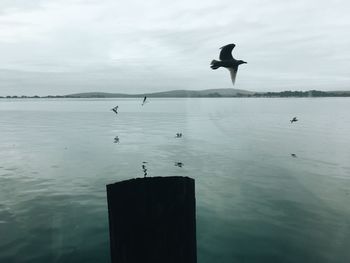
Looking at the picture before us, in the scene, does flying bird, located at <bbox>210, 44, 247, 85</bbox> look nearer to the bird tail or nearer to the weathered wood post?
the bird tail

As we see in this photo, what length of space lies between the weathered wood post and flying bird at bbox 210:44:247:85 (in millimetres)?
8625

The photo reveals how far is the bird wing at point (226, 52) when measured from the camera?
11893 millimetres

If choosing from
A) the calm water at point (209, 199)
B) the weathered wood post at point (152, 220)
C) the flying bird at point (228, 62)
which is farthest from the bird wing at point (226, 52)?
the weathered wood post at point (152, 220)

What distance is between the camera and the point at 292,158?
105 ft

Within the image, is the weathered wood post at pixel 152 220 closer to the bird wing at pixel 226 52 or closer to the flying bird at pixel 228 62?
the flying bird at pixel 228 62

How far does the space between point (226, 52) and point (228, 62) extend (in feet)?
1.44

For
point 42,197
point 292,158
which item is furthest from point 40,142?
point 292,158

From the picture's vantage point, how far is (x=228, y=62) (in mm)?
12602

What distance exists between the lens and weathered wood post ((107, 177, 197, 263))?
3.83 metres

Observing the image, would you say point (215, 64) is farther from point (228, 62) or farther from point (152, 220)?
point (152, 220)

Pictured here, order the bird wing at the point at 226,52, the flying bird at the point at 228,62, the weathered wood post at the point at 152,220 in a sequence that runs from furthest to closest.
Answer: the flying bird at the point at 228,62, the bird wing at the point at 226,52, the weathered wood post at the point at 152,220

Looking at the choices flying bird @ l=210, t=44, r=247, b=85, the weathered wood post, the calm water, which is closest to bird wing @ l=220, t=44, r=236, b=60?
flying bird @ l=210, t=44, r=247, b=85

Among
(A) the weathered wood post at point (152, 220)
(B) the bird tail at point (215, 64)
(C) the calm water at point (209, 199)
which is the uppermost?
(B) the bird tail at point (215, 64)

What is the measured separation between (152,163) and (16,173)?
34.5ft
